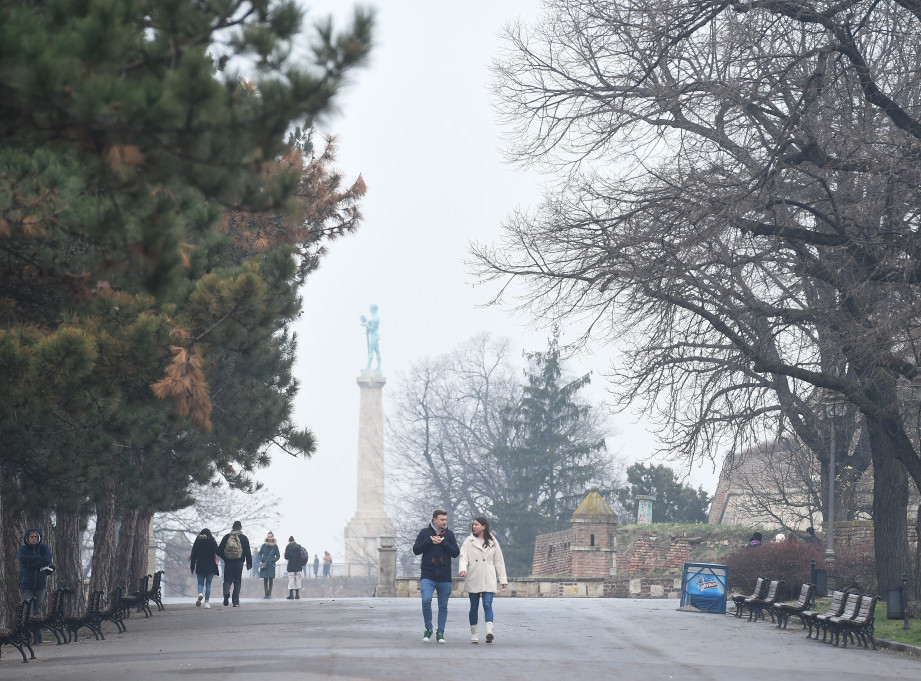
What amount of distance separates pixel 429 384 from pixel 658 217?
4502cm

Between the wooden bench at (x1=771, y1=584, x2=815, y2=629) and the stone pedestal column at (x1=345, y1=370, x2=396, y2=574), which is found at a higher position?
the stone pedestal column at (x1=345, y1=370, x2=396, y2=574)

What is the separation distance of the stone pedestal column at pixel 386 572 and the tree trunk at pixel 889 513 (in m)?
15.1

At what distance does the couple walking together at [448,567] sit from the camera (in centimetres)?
1612

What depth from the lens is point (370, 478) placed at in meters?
73.9

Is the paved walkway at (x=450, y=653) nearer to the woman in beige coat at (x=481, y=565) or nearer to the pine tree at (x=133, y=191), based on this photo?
the woman in beige coat at (x=481, y=565)

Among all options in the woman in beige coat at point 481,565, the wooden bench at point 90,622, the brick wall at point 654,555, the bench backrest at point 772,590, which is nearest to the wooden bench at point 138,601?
the wooden bench at point 90,622

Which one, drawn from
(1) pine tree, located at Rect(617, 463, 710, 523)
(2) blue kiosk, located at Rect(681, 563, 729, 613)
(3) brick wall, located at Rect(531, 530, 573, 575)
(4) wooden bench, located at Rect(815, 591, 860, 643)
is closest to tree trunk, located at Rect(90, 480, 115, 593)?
(2) blue kiosk, located at Rect(681, 563, 729, 613)

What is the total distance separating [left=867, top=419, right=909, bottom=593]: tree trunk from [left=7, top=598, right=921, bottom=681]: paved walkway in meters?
2.12

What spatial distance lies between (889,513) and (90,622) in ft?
43.9

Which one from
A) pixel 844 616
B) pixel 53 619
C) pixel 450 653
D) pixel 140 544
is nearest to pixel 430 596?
pixel 450 653

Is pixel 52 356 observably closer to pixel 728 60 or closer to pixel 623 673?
pixel 623 673

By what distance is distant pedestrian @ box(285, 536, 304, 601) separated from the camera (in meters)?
35.4

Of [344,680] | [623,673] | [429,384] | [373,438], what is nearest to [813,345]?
[623,673]

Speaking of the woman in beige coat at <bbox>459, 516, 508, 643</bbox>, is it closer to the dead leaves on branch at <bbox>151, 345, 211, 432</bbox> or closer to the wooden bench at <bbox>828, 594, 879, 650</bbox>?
the dead leaves on branch at <bbox>151, 345, 211, 432</bbox>
